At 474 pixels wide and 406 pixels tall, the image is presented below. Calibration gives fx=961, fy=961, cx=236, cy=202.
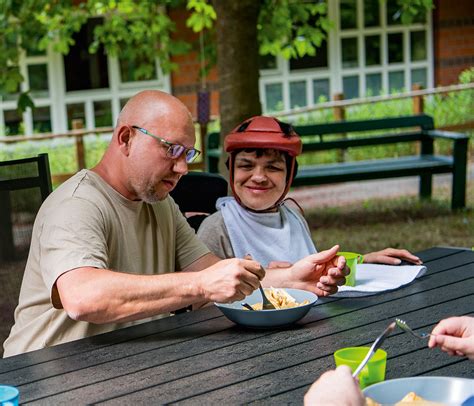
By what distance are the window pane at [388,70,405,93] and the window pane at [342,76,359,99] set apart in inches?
22.8

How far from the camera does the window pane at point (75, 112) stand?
45.7ft

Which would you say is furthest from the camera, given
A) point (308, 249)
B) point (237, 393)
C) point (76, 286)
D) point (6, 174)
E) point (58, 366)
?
point (308, 249)

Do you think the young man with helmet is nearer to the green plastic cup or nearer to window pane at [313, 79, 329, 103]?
the green plastic cup

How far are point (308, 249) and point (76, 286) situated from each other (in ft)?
4.58

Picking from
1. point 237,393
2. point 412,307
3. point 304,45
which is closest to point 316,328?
point 412,307

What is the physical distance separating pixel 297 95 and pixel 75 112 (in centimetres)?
345

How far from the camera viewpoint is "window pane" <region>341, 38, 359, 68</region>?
49.9 feet

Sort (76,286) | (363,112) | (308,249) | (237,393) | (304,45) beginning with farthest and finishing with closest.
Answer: (363,112) → (304,45) → (308,249) → (76,286) → (237,393)

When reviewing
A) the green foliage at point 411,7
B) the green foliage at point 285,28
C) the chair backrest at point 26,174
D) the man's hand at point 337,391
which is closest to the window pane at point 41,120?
the green foliage at point 285,28

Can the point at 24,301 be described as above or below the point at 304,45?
below

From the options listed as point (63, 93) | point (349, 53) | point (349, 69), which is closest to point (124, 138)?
point (63, 93)

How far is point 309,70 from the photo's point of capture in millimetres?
15055

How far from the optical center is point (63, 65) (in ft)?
45.2

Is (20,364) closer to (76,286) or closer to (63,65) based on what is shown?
(76,286)
